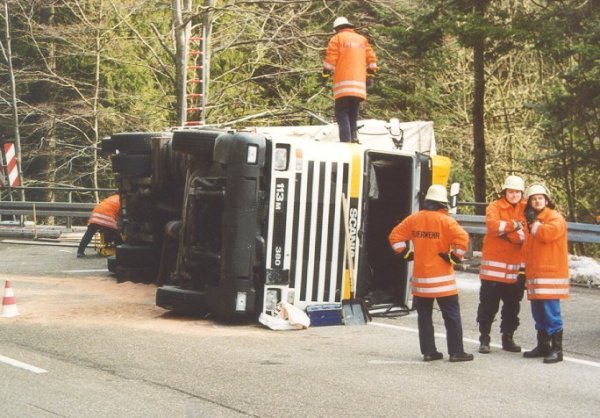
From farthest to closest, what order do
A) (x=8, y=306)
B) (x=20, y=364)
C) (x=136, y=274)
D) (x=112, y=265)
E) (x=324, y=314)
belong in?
(x=112, y=265)
(x=136, y=274)
(x=324, y=314)
(x=8, y=306)
(x=20, y=364)

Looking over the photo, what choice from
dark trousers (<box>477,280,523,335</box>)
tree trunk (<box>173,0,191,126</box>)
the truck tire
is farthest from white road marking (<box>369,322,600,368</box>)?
tree trunk (<box>173,0,191,126</box>)

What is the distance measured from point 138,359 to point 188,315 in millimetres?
3104

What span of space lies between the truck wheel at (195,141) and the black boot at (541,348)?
14.1 ft

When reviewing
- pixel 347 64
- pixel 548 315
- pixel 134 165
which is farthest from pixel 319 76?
pixel 548 315

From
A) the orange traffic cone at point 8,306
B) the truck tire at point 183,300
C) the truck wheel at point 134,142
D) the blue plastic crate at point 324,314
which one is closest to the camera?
the orange traffic cone at point 8,306

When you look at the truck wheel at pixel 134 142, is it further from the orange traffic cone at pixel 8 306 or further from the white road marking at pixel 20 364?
the white road marking at pixel 20 364

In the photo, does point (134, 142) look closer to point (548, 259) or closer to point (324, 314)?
point (324, 314)

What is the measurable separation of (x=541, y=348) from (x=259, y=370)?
2.73 metres

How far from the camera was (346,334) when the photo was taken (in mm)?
10875

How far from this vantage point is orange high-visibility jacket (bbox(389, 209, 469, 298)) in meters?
9.38

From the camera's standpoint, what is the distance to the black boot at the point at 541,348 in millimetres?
9445

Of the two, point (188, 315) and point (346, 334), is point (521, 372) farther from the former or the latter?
point (188, 315)

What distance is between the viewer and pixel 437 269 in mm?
9391

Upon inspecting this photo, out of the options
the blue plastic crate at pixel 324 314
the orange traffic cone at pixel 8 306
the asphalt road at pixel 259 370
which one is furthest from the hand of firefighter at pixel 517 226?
the orange traffic cone at pixel 8 306
